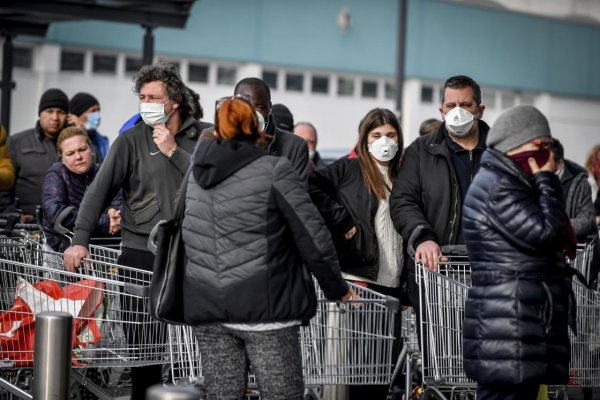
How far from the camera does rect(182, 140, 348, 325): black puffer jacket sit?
529 centimetres

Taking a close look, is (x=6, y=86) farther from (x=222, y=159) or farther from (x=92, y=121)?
(x=222, y=159)

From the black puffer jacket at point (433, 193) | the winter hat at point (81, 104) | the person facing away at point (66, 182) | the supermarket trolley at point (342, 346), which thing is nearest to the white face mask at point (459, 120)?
the black puffer jacket at point (433, 193)

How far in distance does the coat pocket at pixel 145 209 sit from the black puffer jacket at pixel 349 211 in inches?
36.3

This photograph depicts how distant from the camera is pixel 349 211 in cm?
720

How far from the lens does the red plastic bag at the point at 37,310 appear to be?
6426 mm

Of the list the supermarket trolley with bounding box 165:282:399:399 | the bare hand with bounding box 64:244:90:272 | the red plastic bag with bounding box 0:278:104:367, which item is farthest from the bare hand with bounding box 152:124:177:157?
the supermarket trolley with bounding box 165:282:399:399

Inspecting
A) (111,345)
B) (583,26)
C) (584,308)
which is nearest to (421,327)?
(584,308)

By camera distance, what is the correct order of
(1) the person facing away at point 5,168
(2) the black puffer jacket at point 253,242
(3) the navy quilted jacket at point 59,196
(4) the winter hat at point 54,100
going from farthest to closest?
(4) the winter hat at point 54,100 → (1) the person facing away at point 5,168 → (3) the navy quilted jacket at point 59,196 → (2) the black puffer jacket at point 253,242

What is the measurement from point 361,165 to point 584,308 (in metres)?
1.57

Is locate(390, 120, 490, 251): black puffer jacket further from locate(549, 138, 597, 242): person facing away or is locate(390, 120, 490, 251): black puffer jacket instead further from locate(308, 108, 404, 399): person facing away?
locate(549, 138, 597, 242): person facing away

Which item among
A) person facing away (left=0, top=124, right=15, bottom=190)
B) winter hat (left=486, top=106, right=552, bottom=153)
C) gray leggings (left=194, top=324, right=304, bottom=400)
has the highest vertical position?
person facing away (left=0, top=124, right=15, bottom=190)

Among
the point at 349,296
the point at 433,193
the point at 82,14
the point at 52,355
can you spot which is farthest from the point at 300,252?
the point at 82,14

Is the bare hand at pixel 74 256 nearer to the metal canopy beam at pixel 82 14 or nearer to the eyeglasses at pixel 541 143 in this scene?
the eyeglasses at pixel 541 143

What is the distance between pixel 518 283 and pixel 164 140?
2.40 m
